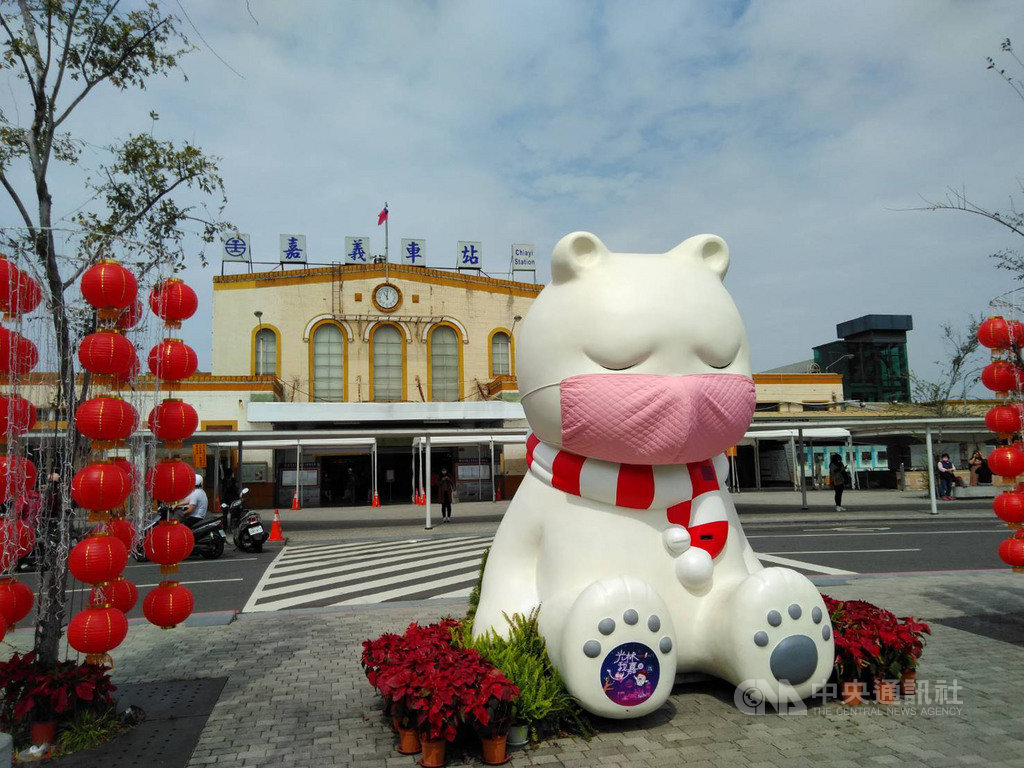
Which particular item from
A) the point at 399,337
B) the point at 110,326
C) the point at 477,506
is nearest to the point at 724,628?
the point at 110,326

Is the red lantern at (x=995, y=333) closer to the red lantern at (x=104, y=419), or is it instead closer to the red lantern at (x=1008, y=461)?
the red lantern at (x=1008, y=461)

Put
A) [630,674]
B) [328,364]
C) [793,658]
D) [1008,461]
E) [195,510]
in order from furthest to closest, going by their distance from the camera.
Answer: [328,364] → [195,510] → [1008,461] → [793,658] → [630,674]

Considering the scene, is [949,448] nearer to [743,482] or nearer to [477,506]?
[743,482]

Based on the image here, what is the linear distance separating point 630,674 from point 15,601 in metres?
3.58

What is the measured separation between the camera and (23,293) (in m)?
4.19

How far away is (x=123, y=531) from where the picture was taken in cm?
429

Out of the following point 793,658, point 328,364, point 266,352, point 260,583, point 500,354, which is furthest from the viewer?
point 500,354

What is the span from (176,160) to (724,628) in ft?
19.4

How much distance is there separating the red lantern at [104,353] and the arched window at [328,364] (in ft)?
80.0

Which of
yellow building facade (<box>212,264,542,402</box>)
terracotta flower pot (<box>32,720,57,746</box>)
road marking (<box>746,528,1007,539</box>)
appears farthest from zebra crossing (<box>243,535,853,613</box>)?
yellow building facade (<box>212,264,542,402</box>)

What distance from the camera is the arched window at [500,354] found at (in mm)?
29906

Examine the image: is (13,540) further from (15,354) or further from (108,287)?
(108,287)

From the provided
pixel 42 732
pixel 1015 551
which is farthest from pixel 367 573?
pixel 1015 551

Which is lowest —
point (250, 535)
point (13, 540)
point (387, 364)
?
point (250, 535)
